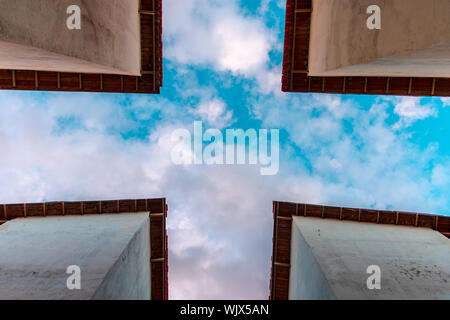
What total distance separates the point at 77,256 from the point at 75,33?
6.98 m

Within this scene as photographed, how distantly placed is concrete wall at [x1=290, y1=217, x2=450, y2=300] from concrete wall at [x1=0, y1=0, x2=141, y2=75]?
9684 millimetres

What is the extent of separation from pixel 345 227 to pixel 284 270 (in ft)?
13.7

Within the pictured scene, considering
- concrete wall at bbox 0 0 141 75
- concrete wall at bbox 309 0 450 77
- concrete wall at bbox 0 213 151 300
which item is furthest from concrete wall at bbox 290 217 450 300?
concrete wall at bbox 0 0 141 75

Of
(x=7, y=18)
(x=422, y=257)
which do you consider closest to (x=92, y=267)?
(x=7, y=18)

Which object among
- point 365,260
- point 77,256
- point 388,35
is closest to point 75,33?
point 77,256

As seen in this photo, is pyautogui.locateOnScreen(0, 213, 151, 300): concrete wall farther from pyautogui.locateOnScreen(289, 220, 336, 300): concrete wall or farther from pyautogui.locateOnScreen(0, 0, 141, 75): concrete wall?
pyautogui.locateOnScreen(289, 220, 336, 300): concrete wall

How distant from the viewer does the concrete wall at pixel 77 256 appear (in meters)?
7.56

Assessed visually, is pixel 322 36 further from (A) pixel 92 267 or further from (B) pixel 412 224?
(A) pixel 92 267

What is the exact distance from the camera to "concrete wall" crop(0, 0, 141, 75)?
5020mm

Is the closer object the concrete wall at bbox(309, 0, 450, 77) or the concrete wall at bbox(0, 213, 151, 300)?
the concrete wall at bbox(309, 0, 450, 77)

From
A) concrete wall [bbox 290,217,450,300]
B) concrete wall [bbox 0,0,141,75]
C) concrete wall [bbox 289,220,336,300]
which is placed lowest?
concrete wall [bbox 289,220,336,300]

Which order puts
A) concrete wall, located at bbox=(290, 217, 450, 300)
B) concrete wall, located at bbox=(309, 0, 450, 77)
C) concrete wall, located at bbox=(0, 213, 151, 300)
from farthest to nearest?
concrete wall, located at bbox=(290, 217, 450, 300), concrete wall, located at bbox=(0, 213, 151, 300), concrete wall, located at bbox=(309, 0, 450, 77)

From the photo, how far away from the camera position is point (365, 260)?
9.21 meters

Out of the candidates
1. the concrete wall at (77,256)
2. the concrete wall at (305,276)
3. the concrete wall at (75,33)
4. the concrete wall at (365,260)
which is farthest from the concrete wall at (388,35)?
the concrete wall at (77,256)
